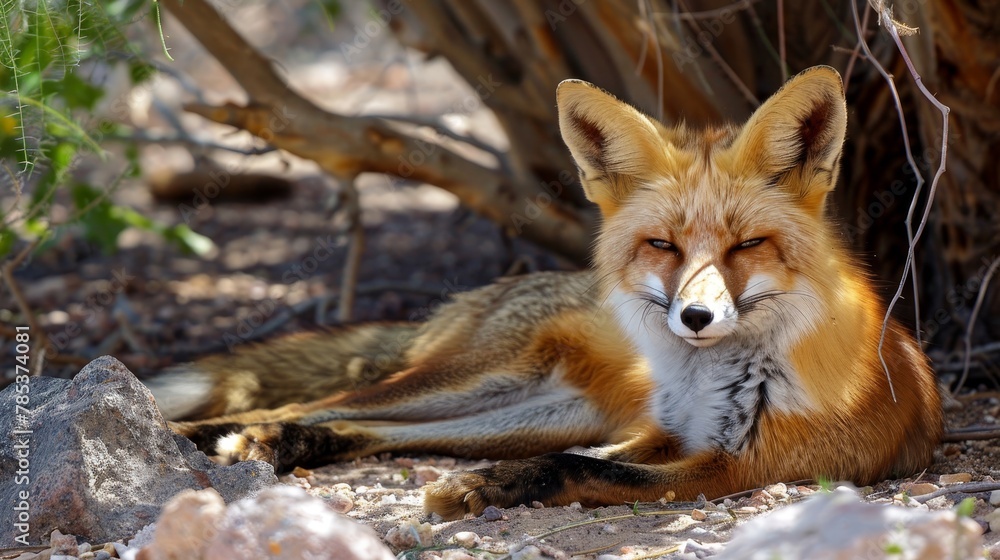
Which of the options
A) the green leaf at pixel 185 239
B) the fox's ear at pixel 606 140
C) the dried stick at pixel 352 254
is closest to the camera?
the fox's ear at pixel 606 140

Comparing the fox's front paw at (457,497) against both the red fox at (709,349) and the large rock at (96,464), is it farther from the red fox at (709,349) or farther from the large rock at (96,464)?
the large rock at (96,464)

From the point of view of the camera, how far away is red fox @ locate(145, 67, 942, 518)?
262 centimetres

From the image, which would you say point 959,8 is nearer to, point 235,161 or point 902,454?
point 902,454

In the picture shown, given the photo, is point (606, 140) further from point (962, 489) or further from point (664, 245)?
point (962, 489)

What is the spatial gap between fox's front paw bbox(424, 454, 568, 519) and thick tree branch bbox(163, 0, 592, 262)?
6.68 ft

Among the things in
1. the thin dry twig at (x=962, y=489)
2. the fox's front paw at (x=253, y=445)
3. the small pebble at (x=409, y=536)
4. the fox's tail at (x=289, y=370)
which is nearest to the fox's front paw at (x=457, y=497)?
the small pebble at (x=409, y=536)

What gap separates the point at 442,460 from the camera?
3.45 m

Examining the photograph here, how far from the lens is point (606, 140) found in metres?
2.94

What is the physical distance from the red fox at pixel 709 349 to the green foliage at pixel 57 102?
4.04 feet

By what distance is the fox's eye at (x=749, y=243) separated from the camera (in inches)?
104

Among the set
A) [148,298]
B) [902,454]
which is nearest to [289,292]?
[148,298]

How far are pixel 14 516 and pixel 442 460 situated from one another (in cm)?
154

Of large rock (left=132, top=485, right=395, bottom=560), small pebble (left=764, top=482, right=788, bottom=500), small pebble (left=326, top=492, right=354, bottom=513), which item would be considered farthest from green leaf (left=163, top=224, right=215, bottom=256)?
small pebble (left=764, top=482, right=788, bottom=500)

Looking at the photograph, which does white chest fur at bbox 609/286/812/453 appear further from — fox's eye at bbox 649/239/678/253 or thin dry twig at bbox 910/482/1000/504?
thin dry twig at bbox 910/482/1000/504
